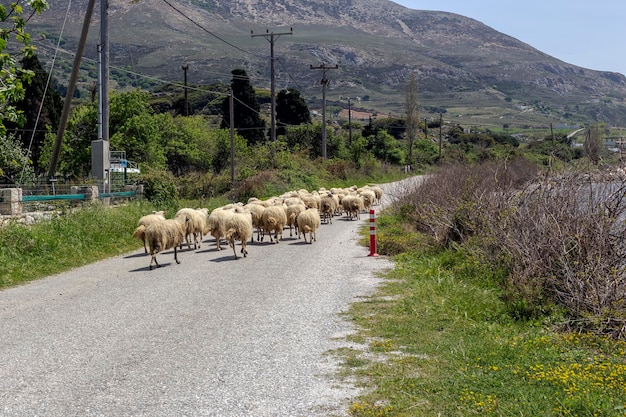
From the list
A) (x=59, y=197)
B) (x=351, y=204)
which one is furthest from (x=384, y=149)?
(x=59, y=197)

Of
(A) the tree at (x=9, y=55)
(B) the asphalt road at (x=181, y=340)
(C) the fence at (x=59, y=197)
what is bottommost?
(B) the asphalt road at (x=181, y=340)

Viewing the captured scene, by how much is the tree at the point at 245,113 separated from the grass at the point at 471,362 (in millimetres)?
57744

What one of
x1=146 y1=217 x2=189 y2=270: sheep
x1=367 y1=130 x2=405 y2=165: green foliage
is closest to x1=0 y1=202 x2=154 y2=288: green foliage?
x1=146 y1=217 x2=189 y2=270: sheep

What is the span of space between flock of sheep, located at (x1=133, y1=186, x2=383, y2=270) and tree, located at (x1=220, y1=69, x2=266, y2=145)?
39694 millimetres

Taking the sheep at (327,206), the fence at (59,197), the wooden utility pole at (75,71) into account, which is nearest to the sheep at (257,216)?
the fence at (59,197)

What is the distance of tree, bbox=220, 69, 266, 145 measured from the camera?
67562 millimetres

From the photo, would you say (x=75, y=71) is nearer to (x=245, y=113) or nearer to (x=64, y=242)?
(x=64, y=242)

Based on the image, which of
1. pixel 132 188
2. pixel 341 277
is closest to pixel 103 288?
pixel 341 277

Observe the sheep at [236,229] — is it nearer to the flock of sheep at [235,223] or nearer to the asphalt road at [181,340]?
the flock of sheep at [235,223]

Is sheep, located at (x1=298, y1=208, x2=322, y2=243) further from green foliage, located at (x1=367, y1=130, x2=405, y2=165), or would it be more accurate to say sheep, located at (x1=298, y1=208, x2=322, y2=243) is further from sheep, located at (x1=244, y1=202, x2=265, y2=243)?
green foliage, located at (x1=367, y1=130, x2=405, y2=165)

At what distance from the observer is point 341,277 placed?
44.7 ft

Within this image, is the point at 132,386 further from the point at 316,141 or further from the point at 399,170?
the point at 399,170

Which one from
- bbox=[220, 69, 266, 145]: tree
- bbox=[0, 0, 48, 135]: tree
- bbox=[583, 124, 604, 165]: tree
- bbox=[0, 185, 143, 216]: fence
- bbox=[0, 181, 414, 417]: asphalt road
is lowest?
bbox=[0, 181, 414, 417]: asphalt road

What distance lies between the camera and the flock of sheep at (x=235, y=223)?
51.0 feet
